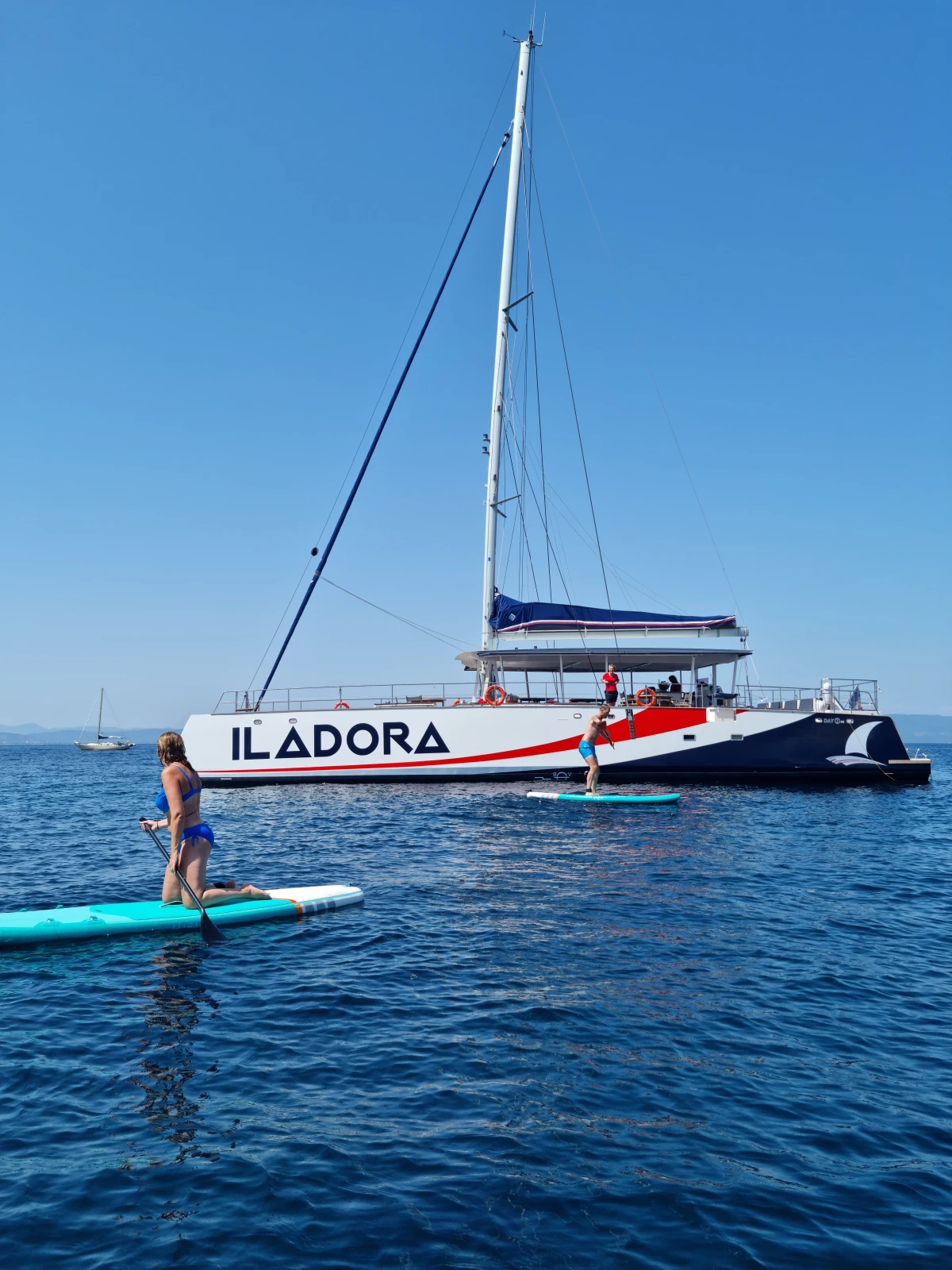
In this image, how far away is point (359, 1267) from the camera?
412cm

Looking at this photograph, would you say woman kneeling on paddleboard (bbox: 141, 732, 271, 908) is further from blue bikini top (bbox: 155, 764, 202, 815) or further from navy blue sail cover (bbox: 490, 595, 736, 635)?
navy blue sail cover (bbox: 490, 595, 736, 635)

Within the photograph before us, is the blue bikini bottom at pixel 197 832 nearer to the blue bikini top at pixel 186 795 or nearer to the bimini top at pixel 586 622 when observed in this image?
the blue bikini top at pixel 186 795

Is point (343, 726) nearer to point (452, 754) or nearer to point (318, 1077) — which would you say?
point (452, 754)

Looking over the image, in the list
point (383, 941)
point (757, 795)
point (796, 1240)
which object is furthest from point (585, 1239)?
point (757, 795)

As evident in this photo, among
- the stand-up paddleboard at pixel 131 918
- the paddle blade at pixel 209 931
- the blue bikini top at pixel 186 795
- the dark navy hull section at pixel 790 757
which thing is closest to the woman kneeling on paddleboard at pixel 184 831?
the blue bikini top at pixel 186 795

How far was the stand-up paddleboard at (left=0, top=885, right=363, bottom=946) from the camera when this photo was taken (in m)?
9.59

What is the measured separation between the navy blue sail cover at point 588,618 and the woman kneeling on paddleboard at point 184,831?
58.3 ft

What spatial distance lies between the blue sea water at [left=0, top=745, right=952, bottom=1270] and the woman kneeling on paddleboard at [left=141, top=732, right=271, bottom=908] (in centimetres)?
64

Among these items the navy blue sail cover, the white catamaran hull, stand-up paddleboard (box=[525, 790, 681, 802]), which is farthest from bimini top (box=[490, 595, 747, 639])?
stand-up paddleboard (box=[525, 790, 681, 802])

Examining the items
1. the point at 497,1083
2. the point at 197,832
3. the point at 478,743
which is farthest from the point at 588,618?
the point at 497,1083

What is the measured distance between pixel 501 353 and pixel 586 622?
9.60 m

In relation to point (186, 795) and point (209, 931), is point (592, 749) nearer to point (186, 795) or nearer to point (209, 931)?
point (209, 931)

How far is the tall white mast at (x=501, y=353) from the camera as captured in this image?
2853 cm

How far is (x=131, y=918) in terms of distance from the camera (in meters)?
9.87
